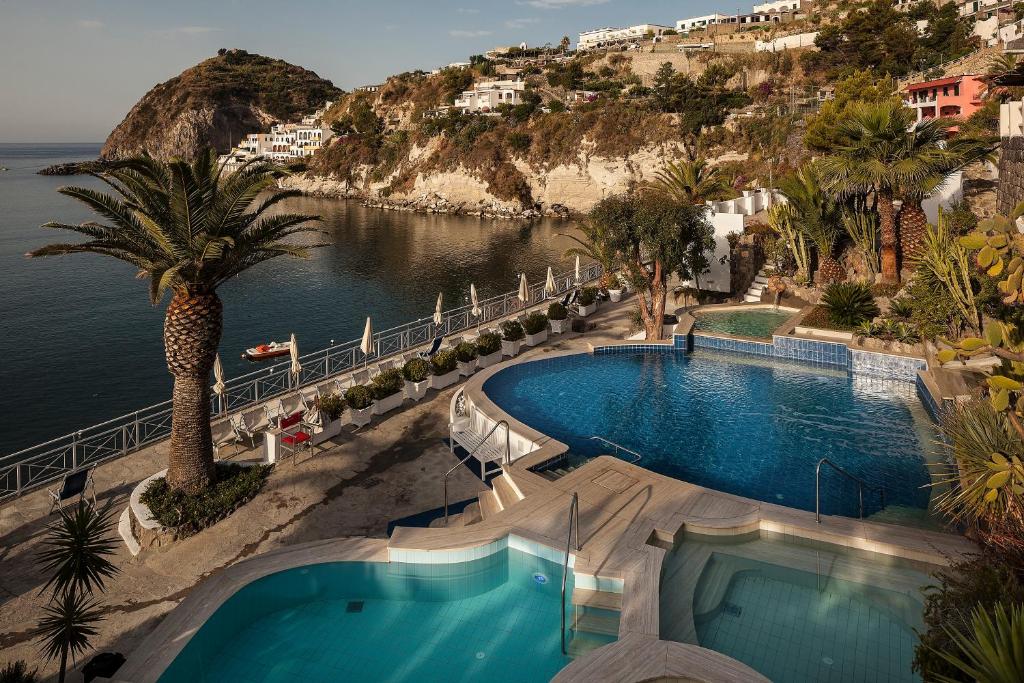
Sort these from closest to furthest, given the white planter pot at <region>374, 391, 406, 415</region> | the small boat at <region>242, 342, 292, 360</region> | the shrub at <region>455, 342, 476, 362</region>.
A: the white planter pot at <region>374, 391, 406, 415</region> < the shrub at <region>455, 342, 476, 362</region> < the small boat at <region>242, 342, 292, 360</region>

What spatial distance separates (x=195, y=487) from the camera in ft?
40.8

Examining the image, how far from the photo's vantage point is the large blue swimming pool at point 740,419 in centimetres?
1262

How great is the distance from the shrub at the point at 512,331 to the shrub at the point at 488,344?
1.30 feet

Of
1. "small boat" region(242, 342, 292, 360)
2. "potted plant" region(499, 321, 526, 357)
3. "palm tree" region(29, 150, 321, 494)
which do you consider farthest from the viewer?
"small boat" region(242, 342, 292, 360)

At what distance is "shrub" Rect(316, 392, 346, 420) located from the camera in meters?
15.2

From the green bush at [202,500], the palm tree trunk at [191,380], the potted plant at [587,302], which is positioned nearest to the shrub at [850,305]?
the potted plant at [587,302]

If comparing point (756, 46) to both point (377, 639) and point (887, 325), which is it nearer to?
Result: point (887, 325)

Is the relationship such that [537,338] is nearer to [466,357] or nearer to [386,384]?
[466,357]

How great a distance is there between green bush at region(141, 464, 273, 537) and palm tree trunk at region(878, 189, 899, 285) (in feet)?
69.9

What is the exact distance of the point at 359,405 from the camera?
1582 centimetres

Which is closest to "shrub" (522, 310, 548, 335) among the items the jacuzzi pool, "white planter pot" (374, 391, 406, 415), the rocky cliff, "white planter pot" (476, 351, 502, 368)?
"white planter pot" (476, 351, 502, 368)

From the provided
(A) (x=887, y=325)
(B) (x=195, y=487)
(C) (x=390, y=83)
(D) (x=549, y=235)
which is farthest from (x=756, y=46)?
(B) (x=195, y=487)

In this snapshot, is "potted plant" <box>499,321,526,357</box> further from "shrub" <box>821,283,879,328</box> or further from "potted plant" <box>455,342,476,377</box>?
"shrub" <box>821,283,879,328</box>

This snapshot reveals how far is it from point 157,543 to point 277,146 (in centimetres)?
13552
